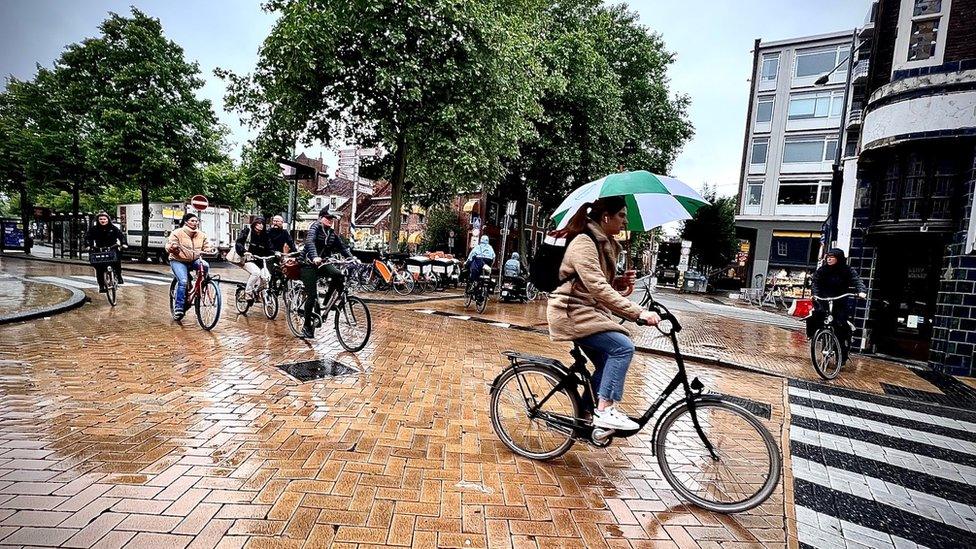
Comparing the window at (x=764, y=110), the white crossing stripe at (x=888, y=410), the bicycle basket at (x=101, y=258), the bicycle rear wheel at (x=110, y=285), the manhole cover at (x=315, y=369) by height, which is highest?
the window at (x=764, y=110)

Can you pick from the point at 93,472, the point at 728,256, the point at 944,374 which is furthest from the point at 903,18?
the point at 728,256

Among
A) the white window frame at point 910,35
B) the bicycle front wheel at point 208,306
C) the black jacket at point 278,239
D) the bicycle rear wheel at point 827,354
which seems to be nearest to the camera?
the bicycle rear wheel at point 827,354

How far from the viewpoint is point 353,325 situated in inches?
243

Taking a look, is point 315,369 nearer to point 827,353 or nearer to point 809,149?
point 827,353

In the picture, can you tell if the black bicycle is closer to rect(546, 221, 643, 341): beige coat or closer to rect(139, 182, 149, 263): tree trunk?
rect(546, 221, 643, 341): beige coat

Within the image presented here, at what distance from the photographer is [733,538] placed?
251cm

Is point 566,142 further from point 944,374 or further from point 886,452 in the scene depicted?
point 886,452

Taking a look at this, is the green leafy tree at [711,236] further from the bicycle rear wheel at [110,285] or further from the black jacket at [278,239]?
the bicycle rear wheel at [110,285]

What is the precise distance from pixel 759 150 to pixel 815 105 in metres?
4.05

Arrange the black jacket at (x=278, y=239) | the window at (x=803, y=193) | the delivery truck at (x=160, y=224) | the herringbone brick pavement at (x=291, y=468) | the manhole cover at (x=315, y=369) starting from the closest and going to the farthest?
the herringbone brick pavement at (x=291, y=468) → the manhole cover at (x=315, y=369) → the black jacket at (x=278, y=239) → the delivery truck at (x=160, y=224) → the window at (x=803, y=193)

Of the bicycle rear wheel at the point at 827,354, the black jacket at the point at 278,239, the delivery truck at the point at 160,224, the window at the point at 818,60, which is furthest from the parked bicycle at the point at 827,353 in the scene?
the window at the point at 818,60

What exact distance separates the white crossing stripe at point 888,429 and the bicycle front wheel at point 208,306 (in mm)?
8156

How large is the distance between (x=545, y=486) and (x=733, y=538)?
1.12 meters

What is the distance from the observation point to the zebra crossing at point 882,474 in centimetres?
273
